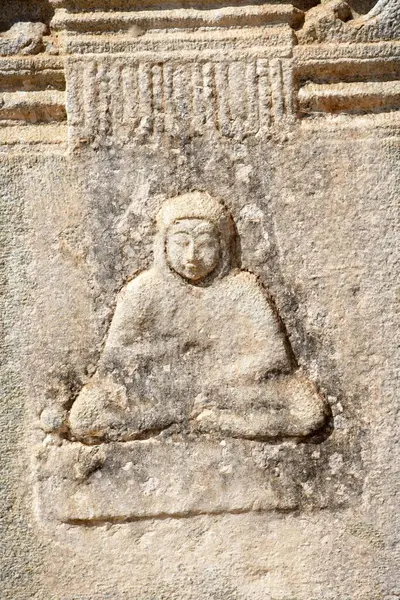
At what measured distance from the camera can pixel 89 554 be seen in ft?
10.2

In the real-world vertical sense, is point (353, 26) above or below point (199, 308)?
above

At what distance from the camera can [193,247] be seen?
2982 mm

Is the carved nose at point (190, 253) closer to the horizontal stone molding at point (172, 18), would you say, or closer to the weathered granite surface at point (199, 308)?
the weathered granite surface at point (199, 308)

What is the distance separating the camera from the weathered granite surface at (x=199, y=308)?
3057 mm

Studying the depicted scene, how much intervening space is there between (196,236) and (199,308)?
10.3 inches

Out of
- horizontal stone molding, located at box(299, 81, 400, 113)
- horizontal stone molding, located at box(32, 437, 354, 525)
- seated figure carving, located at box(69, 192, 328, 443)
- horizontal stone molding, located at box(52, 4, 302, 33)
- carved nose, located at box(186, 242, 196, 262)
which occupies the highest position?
horizontal stone molding, located at box(52, 4, 302, 33)

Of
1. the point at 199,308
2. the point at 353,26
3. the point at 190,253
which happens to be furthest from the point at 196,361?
the point at 353,26

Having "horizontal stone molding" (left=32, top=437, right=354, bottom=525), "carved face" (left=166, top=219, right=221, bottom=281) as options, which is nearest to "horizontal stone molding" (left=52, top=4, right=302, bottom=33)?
"carved face" (left=166, top=219, right=221, bottom=281)

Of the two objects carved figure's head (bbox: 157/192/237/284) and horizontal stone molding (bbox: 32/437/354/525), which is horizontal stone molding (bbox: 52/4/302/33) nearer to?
carved figure's head (bbox: 157/192/237/284)

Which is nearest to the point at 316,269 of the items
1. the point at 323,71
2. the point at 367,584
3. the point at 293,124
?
the point at 293,124

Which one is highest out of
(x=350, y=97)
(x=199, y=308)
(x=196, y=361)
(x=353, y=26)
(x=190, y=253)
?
(x=353, y=26)

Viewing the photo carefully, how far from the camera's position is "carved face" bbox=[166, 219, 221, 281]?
9.79ft

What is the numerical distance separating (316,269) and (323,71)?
708 millimetres

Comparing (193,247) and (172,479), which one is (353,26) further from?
(172,479)
